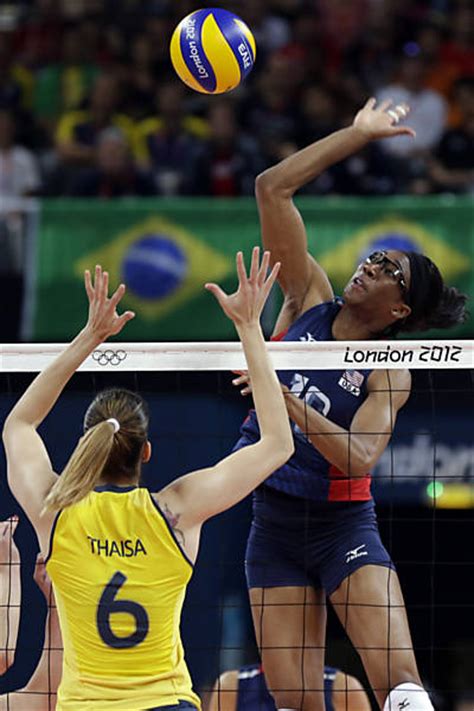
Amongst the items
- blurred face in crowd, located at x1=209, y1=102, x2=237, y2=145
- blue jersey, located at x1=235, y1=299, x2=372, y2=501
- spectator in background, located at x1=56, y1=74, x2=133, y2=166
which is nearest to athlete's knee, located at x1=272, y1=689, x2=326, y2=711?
blue jersey, located at x1=235, y1=299, x2=372, y2=501

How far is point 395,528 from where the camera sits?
9508mm

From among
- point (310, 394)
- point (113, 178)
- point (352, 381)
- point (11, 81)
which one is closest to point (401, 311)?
point (352, 381)

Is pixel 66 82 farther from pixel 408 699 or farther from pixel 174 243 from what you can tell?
pixel 408 699

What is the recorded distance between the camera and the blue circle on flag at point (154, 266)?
9727 millimetres

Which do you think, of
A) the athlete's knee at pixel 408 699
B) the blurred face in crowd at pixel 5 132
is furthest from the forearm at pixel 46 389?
the blurred face in crowd at pixel 5 132

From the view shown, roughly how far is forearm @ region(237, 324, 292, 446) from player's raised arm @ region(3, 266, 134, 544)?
438 mm

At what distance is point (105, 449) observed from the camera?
14.1ft

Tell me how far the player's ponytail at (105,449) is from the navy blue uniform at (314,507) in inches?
49.5

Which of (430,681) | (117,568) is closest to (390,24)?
(430,681)

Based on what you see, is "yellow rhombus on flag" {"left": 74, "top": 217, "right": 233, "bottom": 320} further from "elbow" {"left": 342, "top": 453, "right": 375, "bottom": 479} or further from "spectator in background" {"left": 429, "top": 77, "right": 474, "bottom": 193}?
"elbow" {"left": 342, "top": 453, "right": 375, "bottom": 479}

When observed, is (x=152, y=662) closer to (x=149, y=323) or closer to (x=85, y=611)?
(x=85, y=611)

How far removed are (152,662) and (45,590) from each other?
1.24m

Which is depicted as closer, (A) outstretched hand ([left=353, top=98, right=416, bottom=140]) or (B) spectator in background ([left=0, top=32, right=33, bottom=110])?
(A) outstretched hand ([left=353, top=98, right=416, bottom=140])

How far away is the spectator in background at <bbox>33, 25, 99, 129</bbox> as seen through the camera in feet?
39.9
